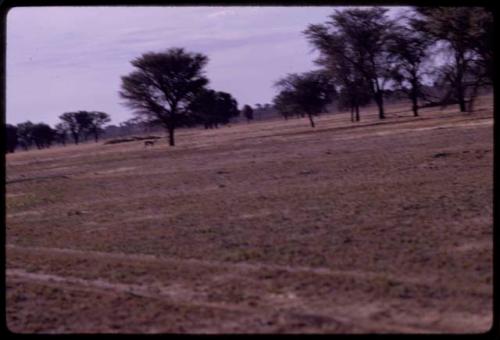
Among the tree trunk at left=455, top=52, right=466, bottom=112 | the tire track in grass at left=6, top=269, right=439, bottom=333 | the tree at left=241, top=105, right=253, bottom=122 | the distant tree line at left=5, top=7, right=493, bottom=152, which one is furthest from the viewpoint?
the tree at left=241, top=105, right=253, bottom=122

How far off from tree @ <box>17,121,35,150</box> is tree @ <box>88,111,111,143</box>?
9.51 meters

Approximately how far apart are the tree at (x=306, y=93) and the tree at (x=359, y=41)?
8757 mm

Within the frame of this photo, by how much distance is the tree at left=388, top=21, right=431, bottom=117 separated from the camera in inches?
1272

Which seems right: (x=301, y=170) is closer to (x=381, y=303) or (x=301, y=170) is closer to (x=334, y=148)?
(x=334, y=148)

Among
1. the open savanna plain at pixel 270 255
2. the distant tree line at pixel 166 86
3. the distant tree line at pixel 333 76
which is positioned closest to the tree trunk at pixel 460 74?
the open savanna plain at pixel 270 255

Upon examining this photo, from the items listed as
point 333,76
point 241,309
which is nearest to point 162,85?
point 333,76

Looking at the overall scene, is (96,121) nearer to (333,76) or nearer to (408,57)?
(333,76)

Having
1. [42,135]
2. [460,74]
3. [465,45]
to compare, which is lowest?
[42,135]

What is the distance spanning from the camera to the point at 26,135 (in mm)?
64250

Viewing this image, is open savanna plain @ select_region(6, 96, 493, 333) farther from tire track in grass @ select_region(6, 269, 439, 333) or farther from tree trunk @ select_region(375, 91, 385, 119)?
tree trunk @ select_region(375, 91, 385, 119)

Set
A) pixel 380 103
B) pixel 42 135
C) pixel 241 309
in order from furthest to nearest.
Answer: pixel 42 135
pixel 380 103
pixel 241 309

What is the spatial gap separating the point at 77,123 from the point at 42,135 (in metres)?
7.07

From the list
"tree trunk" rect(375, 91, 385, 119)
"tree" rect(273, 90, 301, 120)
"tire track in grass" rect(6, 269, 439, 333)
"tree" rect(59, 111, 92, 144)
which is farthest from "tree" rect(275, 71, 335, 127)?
"tire track in grass" rect(6, 269, 439, 333)

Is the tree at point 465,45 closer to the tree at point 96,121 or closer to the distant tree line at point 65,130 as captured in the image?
the distant tree line at point 65,130
